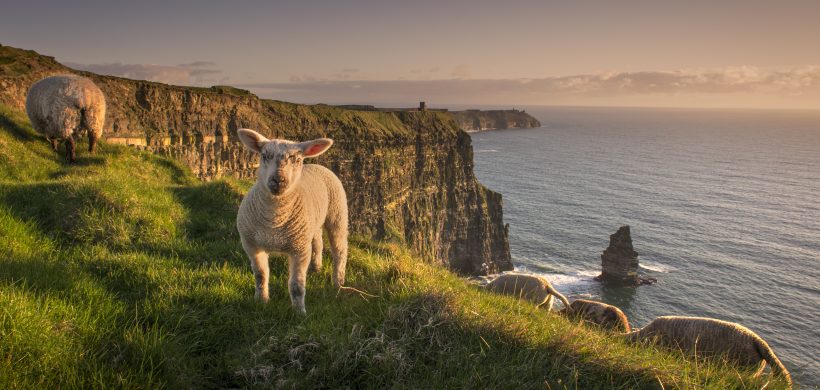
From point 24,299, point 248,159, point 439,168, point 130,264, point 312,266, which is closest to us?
point 24,299

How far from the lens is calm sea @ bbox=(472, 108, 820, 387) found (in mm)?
54281

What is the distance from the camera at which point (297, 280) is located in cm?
575

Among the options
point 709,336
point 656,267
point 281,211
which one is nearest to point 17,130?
point 281,211

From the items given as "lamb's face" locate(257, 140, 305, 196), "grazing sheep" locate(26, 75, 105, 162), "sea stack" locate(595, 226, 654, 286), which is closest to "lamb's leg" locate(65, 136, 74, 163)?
"grazing sheep" locate(26, 75, 105, 162)

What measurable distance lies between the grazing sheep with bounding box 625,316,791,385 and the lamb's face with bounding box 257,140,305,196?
7.67 metres

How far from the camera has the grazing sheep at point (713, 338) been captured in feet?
30.4

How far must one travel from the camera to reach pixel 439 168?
78.4 m

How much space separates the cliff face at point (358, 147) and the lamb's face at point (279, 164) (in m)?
14.1

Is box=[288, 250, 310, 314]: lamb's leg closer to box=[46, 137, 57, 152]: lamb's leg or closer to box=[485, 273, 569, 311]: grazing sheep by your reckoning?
box=[485, 273, 569, 311]: grazing sheep

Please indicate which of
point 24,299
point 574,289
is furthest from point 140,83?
point 574,289

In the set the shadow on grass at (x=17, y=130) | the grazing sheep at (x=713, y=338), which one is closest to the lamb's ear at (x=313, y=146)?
the grazing sheep at (x=713, y=338)

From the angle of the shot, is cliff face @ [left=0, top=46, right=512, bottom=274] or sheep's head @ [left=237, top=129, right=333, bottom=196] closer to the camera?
sheep's head @ [left=237, top=129, right=333, bottom=196]

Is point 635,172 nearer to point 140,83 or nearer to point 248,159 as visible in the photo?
point 248,159

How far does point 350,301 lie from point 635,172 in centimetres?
15697
